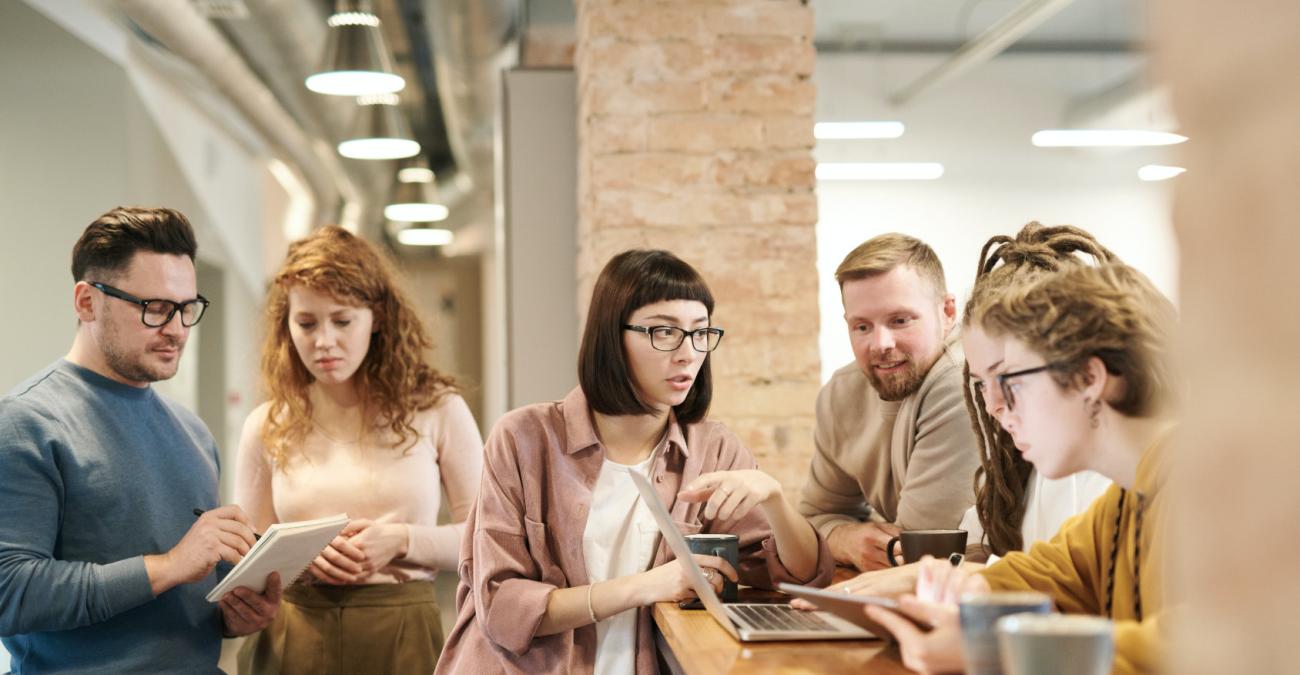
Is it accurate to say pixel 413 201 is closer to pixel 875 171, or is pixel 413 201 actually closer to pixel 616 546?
pixel 875 171

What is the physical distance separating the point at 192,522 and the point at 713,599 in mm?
1232

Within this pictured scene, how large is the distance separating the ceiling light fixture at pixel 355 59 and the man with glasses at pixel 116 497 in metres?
1.76

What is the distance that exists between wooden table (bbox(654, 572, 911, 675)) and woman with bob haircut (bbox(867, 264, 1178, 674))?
0.10 meters

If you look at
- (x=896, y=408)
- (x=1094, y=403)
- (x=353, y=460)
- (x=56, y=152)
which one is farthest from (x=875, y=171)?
(x=1094, y=403)

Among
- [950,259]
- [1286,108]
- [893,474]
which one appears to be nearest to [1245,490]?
[1286,108]

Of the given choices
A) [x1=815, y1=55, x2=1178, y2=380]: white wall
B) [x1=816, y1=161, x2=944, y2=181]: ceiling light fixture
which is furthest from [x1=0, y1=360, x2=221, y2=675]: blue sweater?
[x1=815, y1=55, x2=1178, y2=380]: white wall

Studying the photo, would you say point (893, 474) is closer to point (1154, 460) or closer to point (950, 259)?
point (1154, 460)

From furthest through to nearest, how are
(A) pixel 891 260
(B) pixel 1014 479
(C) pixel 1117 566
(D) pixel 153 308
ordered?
(A) pixel 891 260 → (D) pixel 153 308 → (B) pixel 1014 479 → (C) pixel 1117 566

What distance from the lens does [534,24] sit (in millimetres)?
4582

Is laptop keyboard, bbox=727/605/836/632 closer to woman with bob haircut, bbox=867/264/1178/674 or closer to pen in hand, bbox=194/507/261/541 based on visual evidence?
woman with bob haircut, bbox=867/264/1178/674

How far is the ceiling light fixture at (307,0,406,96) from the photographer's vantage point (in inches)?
164

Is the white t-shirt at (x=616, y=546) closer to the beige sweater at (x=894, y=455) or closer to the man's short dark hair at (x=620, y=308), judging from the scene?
the man's short dark hair at (x=620, y=308)

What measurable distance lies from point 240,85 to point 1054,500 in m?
5.66

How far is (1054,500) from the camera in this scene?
197 centimetres
